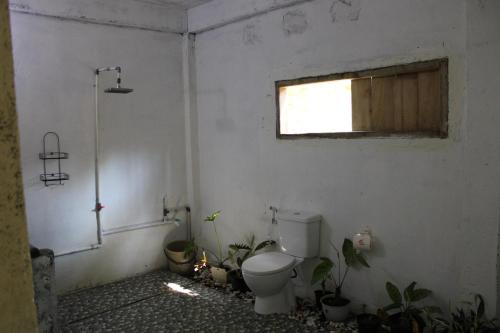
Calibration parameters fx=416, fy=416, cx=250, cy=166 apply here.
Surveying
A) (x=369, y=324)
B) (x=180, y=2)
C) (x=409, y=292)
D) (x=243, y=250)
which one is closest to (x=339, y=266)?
(x=369, y=324)

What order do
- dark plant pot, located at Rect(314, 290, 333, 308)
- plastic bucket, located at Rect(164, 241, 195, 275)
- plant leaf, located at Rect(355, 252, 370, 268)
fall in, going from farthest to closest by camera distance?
plastic bucket, located at Rect(164, 241, 195, 275) < dark plant pot, located at Rect(314, 290, 333, 308) < plant leaf, located at Rect(355, 252, 370, 268)

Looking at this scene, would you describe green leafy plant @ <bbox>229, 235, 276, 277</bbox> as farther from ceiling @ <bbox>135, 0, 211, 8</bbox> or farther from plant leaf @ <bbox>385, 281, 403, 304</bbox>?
ceiling @ <bbox>135, 0, 211, 8</bbox>

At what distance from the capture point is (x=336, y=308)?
113 inches

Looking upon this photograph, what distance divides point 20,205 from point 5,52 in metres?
0.26

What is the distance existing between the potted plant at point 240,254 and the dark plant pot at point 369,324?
3.39 ft

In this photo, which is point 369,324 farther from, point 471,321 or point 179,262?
point 179,262

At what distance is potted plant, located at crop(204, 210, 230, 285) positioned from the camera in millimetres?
3732

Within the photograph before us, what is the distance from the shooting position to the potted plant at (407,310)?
96.7 inches

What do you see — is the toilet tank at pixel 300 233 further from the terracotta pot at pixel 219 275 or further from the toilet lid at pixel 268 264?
the terracotta pot at pixel 219 275

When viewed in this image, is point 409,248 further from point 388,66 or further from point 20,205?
point 20,205

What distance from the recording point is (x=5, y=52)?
71 cm

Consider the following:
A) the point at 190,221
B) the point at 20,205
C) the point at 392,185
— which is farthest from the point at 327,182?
the point at 20,205

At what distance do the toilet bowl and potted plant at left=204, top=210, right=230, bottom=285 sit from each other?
25.8 inches

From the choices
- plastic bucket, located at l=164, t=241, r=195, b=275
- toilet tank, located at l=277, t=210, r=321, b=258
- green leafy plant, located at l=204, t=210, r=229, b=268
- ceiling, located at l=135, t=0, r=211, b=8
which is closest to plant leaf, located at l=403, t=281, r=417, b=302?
toilet tank, located at l=277, t=210, r=321, b=258
